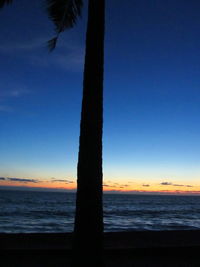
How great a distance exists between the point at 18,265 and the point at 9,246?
4.37ft

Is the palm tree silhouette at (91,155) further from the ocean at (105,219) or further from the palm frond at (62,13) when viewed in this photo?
the ocean at (105,219)

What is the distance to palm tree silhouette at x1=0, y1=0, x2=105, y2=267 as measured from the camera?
4848 mm

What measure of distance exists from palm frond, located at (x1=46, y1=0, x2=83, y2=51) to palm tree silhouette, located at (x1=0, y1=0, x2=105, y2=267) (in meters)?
0.87

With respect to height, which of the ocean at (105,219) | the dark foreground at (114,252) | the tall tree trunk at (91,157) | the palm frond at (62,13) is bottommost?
the ocean at (105,219)

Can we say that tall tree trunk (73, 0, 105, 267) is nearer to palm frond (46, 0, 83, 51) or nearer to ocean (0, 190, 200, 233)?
palm frond (46, 0, 83, 51)

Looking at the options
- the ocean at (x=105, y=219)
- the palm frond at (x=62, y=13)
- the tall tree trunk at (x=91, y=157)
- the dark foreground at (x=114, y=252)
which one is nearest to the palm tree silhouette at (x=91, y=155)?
the tall tree trunk at (x=91, y=157)

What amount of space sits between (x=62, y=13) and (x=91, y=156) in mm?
3585

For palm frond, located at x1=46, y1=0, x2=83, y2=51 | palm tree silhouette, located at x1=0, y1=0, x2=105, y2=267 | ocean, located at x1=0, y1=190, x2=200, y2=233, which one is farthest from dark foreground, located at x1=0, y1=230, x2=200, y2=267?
ocean, located at x1=0, y1=190, x2=200, y2=233

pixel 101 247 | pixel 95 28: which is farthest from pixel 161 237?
pixel 95 28

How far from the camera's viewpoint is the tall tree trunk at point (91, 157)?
15.9ft

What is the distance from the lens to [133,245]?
9.14 m

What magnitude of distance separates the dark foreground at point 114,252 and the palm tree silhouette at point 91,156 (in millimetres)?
3191

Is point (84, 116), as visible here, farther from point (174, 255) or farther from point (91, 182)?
point (174, 255)

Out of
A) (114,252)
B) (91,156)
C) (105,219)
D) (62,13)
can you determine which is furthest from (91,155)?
(105,219)
